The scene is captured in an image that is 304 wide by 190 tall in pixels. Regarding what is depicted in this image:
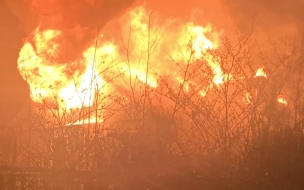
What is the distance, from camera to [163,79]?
1277cm

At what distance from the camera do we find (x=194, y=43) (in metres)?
12.6

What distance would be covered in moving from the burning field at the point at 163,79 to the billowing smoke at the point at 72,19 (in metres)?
0.03

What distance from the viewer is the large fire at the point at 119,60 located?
40.3 ft

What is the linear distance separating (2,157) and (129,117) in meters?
3.66

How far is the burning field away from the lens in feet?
35.6

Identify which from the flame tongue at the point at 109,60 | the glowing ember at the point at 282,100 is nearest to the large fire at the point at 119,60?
Result: the flame tongue at the point at 109,60

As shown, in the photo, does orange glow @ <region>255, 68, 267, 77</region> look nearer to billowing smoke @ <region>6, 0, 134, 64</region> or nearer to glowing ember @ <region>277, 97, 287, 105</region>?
glowing ember @ <region>277, 97, 287, 105</region>

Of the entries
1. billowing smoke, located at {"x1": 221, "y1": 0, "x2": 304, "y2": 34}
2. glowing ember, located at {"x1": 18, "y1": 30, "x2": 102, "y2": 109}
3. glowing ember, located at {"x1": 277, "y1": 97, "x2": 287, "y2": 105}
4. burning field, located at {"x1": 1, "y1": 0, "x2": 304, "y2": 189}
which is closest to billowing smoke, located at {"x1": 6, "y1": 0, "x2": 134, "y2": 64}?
burning field, located at {"x1": 1, "y1": 0, "x2": 304, "y2": 189}

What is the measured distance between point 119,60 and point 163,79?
4.27ft

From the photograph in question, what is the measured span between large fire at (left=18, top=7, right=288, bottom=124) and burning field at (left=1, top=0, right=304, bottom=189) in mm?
28

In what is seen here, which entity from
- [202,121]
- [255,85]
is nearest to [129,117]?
[202,121]

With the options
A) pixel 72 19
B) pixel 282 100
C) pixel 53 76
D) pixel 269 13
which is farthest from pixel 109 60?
pixel 269 13

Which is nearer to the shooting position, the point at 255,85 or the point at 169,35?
the point at 255,85

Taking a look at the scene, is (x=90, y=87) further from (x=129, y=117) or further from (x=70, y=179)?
(x=70, y=179)
